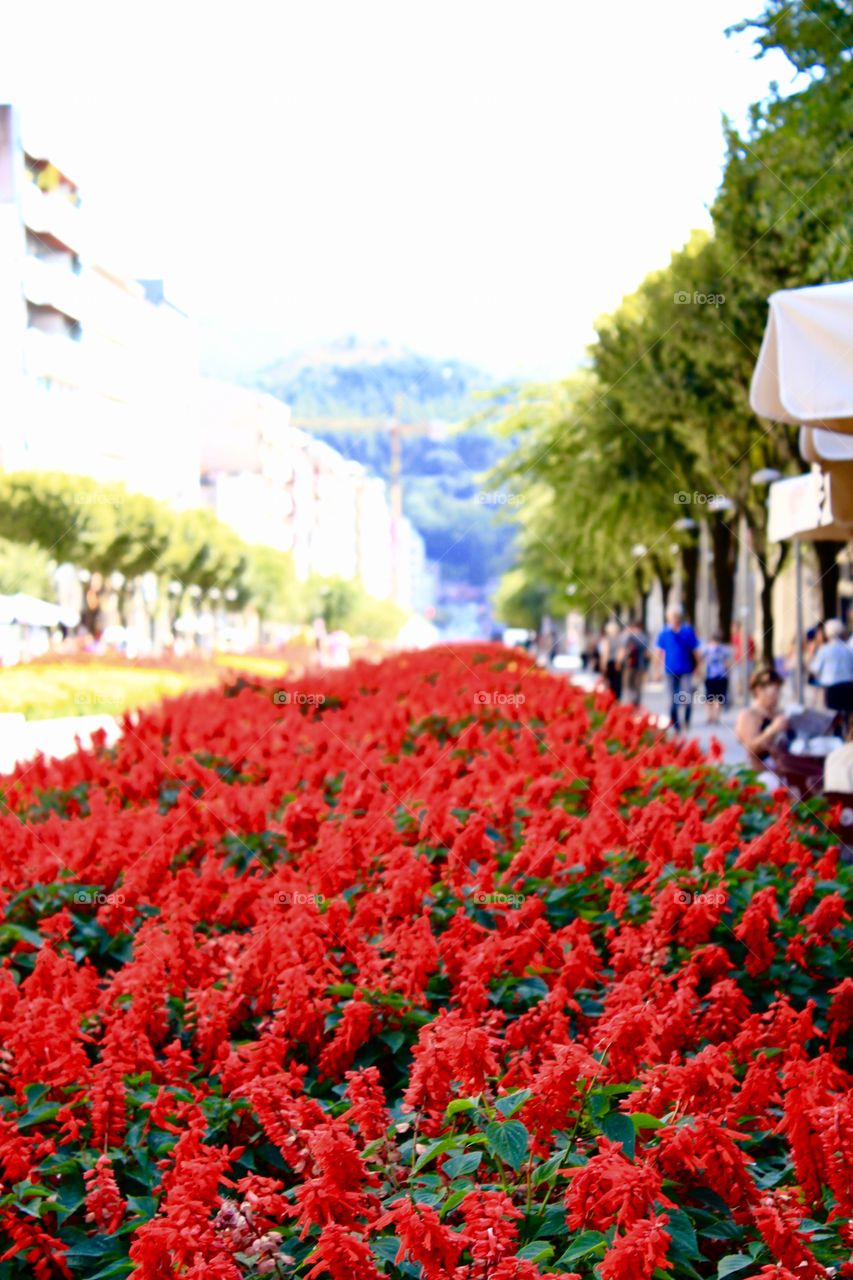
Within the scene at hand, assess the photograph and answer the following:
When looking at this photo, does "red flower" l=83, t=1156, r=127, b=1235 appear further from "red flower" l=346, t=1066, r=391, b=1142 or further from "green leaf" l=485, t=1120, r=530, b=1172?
"green leaf" l=485, t=1120, r=530, b=1172

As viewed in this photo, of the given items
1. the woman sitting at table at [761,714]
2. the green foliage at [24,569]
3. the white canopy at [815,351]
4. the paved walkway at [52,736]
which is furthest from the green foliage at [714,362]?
the green foliage at [24,569]

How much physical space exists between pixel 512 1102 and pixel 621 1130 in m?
0.18

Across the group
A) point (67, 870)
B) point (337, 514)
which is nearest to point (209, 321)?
point (67, 870)

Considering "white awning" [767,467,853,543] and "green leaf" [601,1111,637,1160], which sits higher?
"white awning" [767,467,853,543]

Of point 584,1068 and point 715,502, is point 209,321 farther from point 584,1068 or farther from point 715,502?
point 715,502

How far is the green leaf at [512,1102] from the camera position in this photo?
256cm

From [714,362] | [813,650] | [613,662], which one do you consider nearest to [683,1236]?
[714,362]

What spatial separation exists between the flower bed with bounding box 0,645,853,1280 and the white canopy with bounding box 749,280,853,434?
136cm

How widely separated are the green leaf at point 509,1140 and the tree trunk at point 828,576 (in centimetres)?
1679

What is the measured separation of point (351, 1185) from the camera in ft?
7.66

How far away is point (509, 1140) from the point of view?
245 cm

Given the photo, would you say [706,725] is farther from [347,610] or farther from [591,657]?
[347,610]

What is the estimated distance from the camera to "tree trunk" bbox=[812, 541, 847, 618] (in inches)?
762

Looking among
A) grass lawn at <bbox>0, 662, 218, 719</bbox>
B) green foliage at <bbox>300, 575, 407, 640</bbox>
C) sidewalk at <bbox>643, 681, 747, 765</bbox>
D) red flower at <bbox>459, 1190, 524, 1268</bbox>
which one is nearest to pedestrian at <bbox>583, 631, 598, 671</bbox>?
sidewalk at <bbox>643, 681, 747, 765</bbox>
